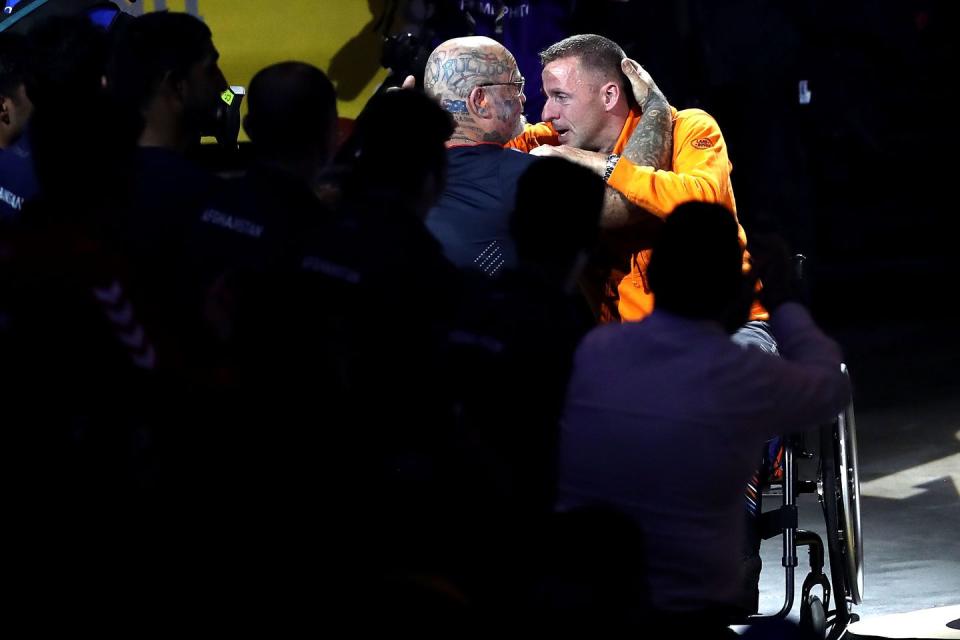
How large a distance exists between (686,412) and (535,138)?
2.13 meters

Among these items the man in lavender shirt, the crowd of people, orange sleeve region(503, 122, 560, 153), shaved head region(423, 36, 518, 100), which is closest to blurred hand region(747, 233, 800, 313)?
the crowd of people

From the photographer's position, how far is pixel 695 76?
952 cm

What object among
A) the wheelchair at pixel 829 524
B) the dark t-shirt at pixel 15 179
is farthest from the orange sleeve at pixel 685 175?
the dark t-shirt at pixel 15 179

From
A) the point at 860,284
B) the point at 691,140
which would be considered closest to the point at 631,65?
the point at 691,140

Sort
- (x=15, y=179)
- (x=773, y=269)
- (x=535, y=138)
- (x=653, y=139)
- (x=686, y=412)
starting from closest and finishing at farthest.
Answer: (x=686, y=412)
(x=773, y=269)
(x=15, y=179)
(x=653, y=139)
(x=535, y=138)

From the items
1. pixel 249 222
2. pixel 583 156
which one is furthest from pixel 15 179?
pixel 583 156

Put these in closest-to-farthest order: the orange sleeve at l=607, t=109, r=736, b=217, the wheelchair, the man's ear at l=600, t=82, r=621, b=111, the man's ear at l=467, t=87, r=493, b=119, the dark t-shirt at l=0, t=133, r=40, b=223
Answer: the dark t-shirt at l=0, t=133, r=40, b=223
the man's ear at l=467, t=87, r=493, b=119
the orange sleeve at l=607, t=109, r=736, b=217
the wheelchair
the man's ear at l=600, t=82, r=621, b=111

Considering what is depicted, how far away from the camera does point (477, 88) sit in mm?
4184

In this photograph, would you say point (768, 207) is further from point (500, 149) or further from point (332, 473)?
point (332, 473)

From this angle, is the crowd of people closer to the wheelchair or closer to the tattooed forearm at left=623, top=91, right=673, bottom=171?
the tattooed forearm at left=623, top=91, right=673, bottom=171

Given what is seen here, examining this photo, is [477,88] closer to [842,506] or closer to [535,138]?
[535,138]

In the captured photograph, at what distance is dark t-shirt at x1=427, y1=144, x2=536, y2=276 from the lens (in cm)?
388

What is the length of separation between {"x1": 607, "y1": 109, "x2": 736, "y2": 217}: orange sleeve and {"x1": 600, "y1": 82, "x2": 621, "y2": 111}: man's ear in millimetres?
189

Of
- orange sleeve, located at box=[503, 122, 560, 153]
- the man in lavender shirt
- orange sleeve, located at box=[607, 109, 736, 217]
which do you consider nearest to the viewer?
the man in lavender shirt
